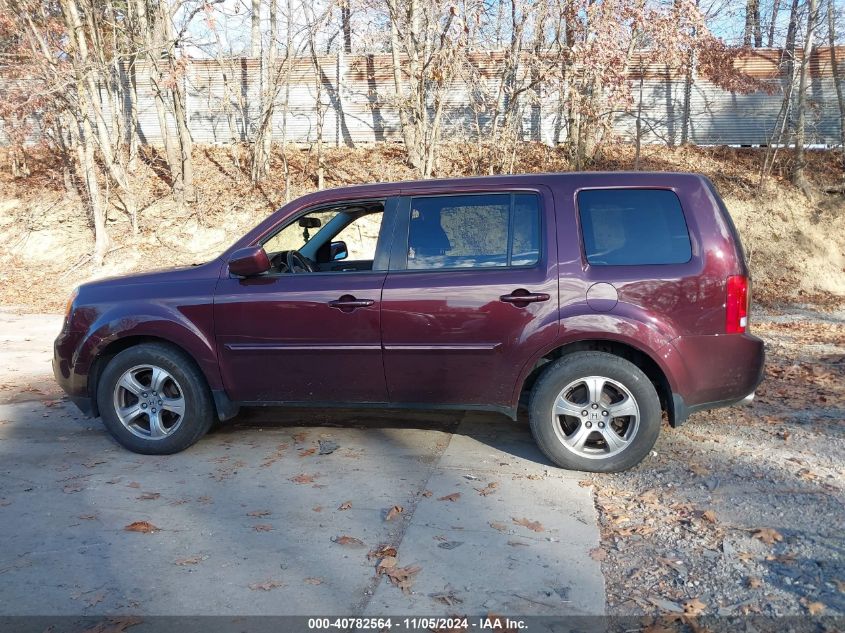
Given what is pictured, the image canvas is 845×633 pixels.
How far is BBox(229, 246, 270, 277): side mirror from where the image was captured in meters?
4.80

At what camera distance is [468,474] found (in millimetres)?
4613

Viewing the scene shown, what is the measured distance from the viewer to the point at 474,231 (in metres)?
4.75

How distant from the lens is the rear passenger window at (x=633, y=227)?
448 centimetres

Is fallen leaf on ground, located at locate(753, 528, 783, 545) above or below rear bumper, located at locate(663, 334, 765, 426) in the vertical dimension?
below

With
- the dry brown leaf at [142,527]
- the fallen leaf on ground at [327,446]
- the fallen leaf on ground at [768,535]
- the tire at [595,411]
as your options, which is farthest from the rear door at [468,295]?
the dry brown leaf at [142,527]

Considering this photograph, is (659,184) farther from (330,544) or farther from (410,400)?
(330,544)

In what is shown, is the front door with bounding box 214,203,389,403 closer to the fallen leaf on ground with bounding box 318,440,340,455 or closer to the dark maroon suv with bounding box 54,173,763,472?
the dark maroon suv with bounding box 54,173,763,472

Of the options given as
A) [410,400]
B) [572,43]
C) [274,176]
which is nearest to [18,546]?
[410,400]

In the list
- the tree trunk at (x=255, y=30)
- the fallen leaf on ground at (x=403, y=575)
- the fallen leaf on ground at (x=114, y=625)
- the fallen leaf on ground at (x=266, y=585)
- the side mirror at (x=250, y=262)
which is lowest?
the fallen leaf on ground at (x=403, y=575)

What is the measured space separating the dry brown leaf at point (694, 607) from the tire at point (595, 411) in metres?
1.47

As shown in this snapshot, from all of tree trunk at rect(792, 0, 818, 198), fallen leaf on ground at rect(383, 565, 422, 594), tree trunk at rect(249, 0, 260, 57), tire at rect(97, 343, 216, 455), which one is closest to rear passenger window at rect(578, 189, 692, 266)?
fallen leaf on ground at rect(383, 565, 422, 594)

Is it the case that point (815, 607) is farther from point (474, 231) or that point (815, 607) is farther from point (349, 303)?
point (349, 303)

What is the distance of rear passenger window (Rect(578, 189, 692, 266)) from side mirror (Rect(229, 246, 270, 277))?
2.16 metres

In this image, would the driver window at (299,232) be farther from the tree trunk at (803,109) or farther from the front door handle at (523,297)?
the tree trunk at (803,109)
